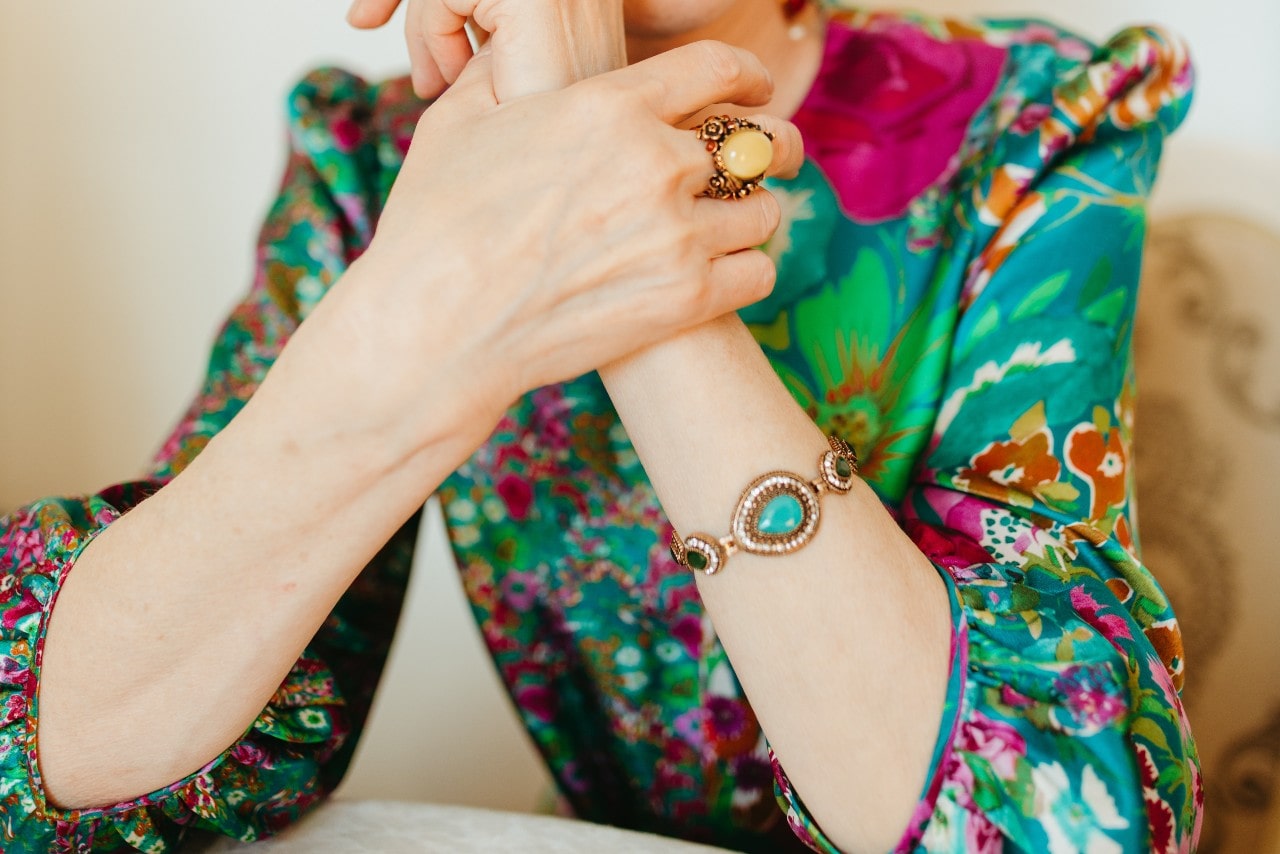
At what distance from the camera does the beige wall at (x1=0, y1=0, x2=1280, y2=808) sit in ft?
4.11

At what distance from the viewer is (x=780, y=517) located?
53 cm

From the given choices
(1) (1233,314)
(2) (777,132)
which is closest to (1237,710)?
(1) (1233,314)

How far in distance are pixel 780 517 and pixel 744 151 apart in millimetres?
209

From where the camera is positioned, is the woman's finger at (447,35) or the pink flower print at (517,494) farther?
the pink flower print at (517,494)

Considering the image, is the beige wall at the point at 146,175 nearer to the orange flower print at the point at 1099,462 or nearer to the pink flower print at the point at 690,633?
the orange flower print at the point at 1099,462

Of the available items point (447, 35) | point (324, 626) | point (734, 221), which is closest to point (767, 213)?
point (734, 221)

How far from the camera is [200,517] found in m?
0.53

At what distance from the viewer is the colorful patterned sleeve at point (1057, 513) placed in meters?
0.50

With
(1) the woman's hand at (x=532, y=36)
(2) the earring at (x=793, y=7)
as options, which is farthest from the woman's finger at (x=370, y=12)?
(2) the earring at (x=793, y=7)

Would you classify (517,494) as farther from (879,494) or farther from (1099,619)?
(1099,619)

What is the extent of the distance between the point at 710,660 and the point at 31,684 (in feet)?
1.60

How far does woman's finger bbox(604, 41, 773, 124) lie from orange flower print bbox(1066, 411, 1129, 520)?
0.32m

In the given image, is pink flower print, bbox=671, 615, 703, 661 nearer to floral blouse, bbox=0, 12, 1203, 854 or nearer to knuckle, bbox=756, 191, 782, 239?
floral blouse, bbox=0, 12, 1203, 854

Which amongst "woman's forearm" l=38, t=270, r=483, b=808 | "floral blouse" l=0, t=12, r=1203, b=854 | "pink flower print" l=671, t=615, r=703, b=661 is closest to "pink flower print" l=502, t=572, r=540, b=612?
"floral blouse" l=0, t=12, r=1203, b=854
